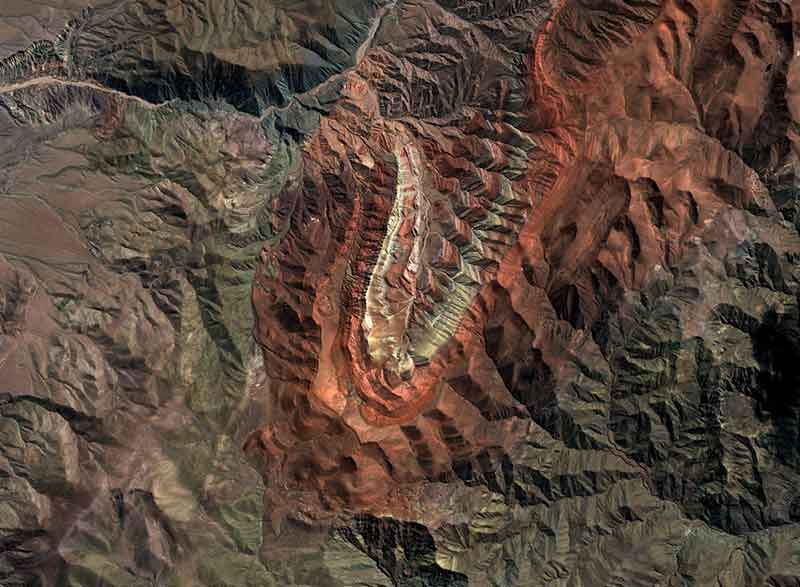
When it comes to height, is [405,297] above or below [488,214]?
below

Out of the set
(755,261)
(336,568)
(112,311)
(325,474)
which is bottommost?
(336,568)

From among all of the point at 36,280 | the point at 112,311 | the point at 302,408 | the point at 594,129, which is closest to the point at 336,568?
the point at 302,408

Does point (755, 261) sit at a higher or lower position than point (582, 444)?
higher

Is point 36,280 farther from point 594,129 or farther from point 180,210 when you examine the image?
point 594,129

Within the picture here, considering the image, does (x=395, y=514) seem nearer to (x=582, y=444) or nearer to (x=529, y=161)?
(x=582, y=444)

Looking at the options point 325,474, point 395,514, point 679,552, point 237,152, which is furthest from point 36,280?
point 679,552

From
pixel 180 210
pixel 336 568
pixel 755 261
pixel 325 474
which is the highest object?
pixel 755 261
